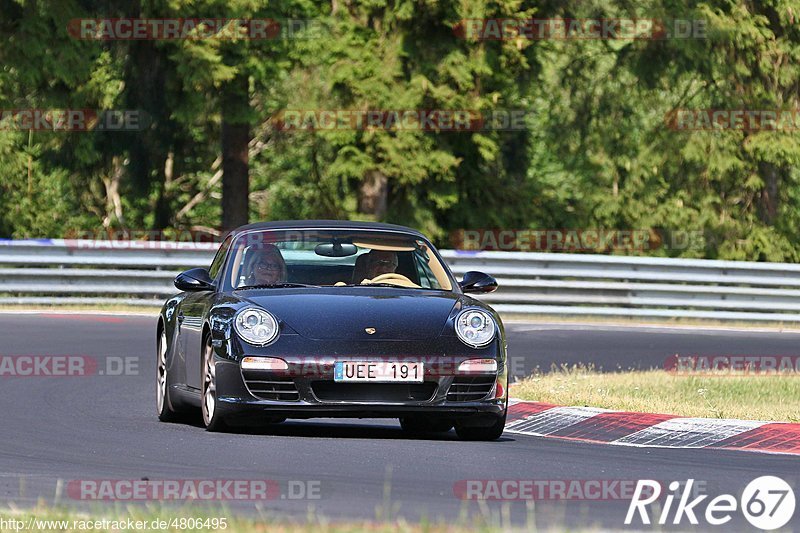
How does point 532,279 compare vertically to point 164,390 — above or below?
below

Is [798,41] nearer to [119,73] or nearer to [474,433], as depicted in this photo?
[119,73]

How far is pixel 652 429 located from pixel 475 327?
1.78m

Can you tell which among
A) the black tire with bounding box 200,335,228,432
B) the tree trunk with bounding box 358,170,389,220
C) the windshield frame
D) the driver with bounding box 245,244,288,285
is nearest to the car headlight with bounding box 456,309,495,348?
the windshield frame

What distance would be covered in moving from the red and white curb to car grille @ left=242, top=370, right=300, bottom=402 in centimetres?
218

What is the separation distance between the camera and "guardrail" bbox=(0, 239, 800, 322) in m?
24.8

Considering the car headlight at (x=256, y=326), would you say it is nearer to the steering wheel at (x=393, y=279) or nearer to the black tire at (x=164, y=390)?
the steering wheel at (x=393, y=279)

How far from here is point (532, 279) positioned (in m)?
25.9

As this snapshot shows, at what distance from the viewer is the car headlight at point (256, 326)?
10258 mm

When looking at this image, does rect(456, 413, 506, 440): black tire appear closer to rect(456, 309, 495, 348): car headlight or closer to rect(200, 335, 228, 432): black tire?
rect(456, 309, 495, 348): car headlight

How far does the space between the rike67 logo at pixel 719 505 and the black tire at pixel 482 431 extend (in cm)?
223

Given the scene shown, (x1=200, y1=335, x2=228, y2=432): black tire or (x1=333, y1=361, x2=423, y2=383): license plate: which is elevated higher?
(x1=333, y1=361, x2=423, y2=383): license plate

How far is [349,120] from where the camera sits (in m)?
33.0

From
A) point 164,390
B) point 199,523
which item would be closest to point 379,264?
point 164,390

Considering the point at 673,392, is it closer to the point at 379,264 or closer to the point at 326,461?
the point at 379,264
